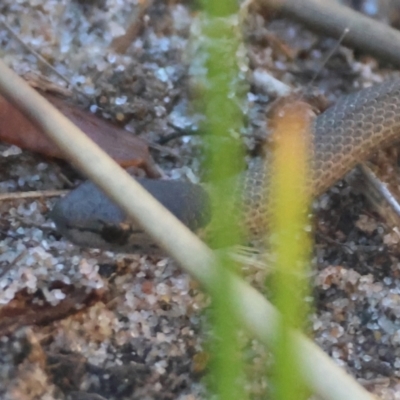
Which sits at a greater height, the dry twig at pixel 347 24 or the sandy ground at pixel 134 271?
the dry twig at pixel 347 24

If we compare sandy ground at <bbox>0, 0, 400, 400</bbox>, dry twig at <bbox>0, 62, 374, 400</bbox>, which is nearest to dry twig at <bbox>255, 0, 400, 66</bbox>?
sandy ground at <bbox>0, 0, 400, 400</bbox>

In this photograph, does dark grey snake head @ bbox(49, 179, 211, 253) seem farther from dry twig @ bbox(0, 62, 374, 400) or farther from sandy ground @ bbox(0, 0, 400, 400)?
dry twig @ bbox(0, 62, 374, 400)

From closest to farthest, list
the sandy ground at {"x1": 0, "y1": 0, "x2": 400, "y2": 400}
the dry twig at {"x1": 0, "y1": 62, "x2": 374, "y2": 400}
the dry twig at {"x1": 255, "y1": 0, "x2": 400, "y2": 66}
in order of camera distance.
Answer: the dry twig at {"x1": 0, "y1": 62, "x2": 374, "y2": 400} < the sandy ground at {"x1": 0, "y1": 0, "x2": 400, "y2": 400} < the dry twig at {"x1": 255, "y1": 0, "x2": 400, "y2": 66}

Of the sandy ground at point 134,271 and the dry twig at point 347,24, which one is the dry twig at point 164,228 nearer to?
the sandy ground at point 134,271

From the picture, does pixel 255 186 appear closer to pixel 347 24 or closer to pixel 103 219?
pixel 103 219

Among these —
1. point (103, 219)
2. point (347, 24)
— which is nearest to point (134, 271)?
point (103, 219)

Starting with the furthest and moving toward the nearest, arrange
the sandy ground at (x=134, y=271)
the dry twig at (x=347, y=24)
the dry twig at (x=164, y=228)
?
the dry twig at (x=347, y=24)
the sandy ground at (x=134, y=271)
the dry twig at (x=164, y=228)

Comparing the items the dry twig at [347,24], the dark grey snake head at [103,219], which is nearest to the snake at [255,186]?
the dark grey snake head at [103,219]

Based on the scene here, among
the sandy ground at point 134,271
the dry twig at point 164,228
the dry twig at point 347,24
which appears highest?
the dry twig at point 164,228

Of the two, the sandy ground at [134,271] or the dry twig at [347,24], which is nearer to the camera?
the sandy ground at [134,271]
